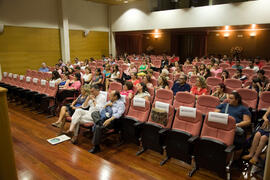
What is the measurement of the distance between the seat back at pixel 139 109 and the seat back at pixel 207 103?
1.04 m

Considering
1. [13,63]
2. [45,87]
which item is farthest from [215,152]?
[13,63]

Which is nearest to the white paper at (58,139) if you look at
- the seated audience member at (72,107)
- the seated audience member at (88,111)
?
the seated audience member at (88,111)

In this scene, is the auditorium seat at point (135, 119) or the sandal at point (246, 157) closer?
the sandal at point (246, 157)

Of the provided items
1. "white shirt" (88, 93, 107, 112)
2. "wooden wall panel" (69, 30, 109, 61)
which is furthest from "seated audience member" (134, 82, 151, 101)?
"wooden wall panel" (69, 30, 109, 61)

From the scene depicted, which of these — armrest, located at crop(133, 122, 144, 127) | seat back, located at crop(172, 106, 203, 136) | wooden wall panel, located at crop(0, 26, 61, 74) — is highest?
wooden wall panel, located at crop(0, 26, 61, 74)

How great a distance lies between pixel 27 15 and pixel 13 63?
8.66 feet

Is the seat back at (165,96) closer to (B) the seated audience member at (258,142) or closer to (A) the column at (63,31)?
(B) the seated audience member at (258,142)

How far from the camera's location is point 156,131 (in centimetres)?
313

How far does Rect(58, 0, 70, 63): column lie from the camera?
37.2 feet

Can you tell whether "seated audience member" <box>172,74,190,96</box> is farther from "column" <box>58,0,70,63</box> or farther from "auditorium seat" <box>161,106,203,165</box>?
"column" <box>58,0,70,63</box>

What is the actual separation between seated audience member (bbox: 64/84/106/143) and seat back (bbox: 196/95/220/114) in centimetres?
194

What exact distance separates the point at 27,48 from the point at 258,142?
36.8ft

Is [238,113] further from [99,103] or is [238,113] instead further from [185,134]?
[99,103]

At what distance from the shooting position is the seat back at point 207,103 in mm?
3609
